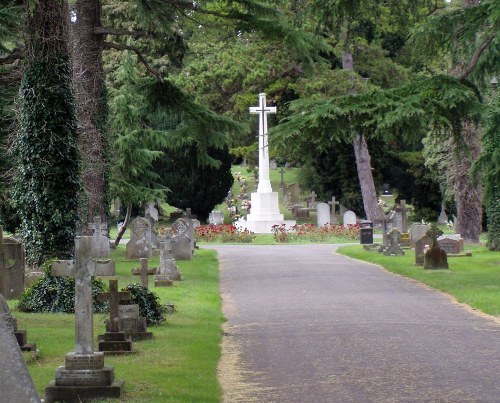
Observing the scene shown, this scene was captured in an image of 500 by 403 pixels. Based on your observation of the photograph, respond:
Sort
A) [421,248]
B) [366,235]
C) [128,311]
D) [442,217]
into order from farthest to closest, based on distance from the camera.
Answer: [442,217], [366,235], [421,248], [128,311]

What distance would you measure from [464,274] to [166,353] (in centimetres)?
1414

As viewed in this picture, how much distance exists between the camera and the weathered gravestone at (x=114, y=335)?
41.9 ft

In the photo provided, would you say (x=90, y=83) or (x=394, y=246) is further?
(x=394, y=246)

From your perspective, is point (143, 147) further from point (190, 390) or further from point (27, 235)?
point (190, 390)

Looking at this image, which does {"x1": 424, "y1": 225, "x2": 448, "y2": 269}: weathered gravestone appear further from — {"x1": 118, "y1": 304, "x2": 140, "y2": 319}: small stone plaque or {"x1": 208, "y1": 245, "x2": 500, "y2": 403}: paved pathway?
{"x1": 118, "y1": 304, "x2": 140, "y2": 319}: small stone plaque

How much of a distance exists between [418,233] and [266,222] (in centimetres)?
1560

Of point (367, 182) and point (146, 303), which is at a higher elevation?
point (367, 182)

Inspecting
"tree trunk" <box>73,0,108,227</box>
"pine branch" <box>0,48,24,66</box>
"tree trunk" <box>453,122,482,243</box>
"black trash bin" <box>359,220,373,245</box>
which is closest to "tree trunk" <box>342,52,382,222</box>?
"tree trunk" <box>453,122,482,243</box>

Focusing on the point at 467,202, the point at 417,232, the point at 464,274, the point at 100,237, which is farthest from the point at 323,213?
the point at 464,274

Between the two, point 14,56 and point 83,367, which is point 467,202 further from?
point 83,367

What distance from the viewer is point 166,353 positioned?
512 inches

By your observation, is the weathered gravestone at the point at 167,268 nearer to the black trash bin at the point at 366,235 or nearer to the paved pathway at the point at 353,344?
the paved pathway at the point at 353,344

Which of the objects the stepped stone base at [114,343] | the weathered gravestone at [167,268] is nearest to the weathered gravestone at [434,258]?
the weathered gravestone at [167,268]

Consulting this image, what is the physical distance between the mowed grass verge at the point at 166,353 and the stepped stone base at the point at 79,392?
5.5 inches
